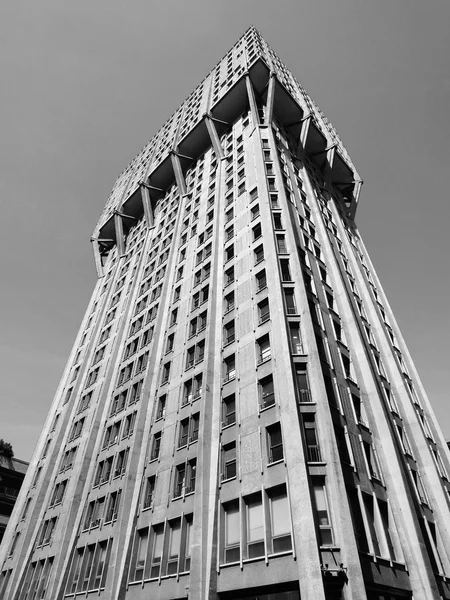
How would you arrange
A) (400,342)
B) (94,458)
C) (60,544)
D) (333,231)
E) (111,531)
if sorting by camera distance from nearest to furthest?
1. (111,531)
2. (60,544)
3. (94,458)
4. (400,342)
5. (333,231)

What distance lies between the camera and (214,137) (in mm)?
53281

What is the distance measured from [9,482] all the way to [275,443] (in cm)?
4361

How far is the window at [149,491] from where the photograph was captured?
1057 inches

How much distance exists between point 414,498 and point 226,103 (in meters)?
50.6

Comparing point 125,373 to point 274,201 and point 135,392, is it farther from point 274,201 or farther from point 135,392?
point 274,201

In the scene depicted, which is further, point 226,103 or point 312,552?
point 226,103

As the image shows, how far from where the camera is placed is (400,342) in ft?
140

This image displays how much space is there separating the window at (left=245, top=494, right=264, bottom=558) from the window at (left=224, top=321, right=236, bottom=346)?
38.4 feet

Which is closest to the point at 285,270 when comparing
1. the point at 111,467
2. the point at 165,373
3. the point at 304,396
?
the point at 304,396

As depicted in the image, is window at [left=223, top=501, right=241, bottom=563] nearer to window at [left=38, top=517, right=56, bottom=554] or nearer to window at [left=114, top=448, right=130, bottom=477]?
window at [left=114, top=448, right=130, bottom=477]

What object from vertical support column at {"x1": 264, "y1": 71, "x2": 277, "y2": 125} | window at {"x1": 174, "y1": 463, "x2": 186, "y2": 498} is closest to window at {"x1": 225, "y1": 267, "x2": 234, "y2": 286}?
window at {"x1": 174, "y1": 463, "x2": 186, "y2": 498}

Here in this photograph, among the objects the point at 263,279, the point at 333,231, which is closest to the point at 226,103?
the point at 333,231

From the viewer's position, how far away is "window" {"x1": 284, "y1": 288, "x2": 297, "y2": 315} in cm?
2902

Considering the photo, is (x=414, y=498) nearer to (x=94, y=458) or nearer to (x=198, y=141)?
(x=94, y=458)
